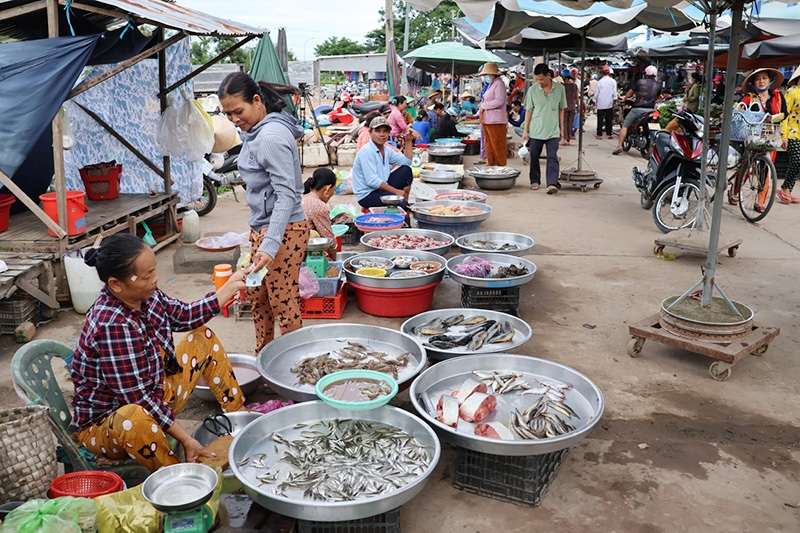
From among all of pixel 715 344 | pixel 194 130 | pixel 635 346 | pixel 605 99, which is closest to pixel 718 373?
pixel 715 344

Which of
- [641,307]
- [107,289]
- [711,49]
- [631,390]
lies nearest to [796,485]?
[631,390]

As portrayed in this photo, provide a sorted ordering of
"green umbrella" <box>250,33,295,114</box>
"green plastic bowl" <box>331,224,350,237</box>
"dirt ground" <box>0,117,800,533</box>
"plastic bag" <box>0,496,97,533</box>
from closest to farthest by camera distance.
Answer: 1. "plastic bag" <box>0,496,97,533</box>
2. "dirt ground" <box>0,117,800,533</box>
3. "green plastic bowl" <box>331,224,350,237</box>
4. "green umbrella" <box>250,33,295,114</box>

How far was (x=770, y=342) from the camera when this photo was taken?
4.72 m

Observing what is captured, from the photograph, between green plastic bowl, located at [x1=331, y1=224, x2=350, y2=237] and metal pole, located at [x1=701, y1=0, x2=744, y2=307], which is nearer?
metal pole, located at [x1=701, y1=0, x2=744, y2=307]

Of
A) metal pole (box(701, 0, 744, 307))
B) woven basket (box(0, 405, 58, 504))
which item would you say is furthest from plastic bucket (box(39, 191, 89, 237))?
metal pole (box(701, 0, 744, 307))

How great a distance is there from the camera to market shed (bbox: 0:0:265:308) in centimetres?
462

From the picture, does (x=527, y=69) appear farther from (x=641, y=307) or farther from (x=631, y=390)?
(x=631, y=390)

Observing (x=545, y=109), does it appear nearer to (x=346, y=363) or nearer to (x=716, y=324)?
(x=716, y=324)

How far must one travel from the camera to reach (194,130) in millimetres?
7176

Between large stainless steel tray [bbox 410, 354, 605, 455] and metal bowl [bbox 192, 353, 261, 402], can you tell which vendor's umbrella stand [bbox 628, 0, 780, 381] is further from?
metal bowl [bbox 192, 353, 261, 402]

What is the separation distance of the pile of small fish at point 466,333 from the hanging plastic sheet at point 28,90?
9.86 feet

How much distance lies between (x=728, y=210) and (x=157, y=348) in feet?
27.7

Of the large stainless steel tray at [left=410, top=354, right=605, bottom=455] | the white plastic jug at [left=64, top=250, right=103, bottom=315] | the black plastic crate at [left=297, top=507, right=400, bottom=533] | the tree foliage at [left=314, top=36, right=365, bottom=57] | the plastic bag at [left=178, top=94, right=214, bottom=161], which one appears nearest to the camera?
the black plastic crate at [left=297, top=507, right=400, bottom=533]

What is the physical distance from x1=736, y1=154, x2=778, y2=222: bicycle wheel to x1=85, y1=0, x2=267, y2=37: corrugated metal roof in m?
6.20
